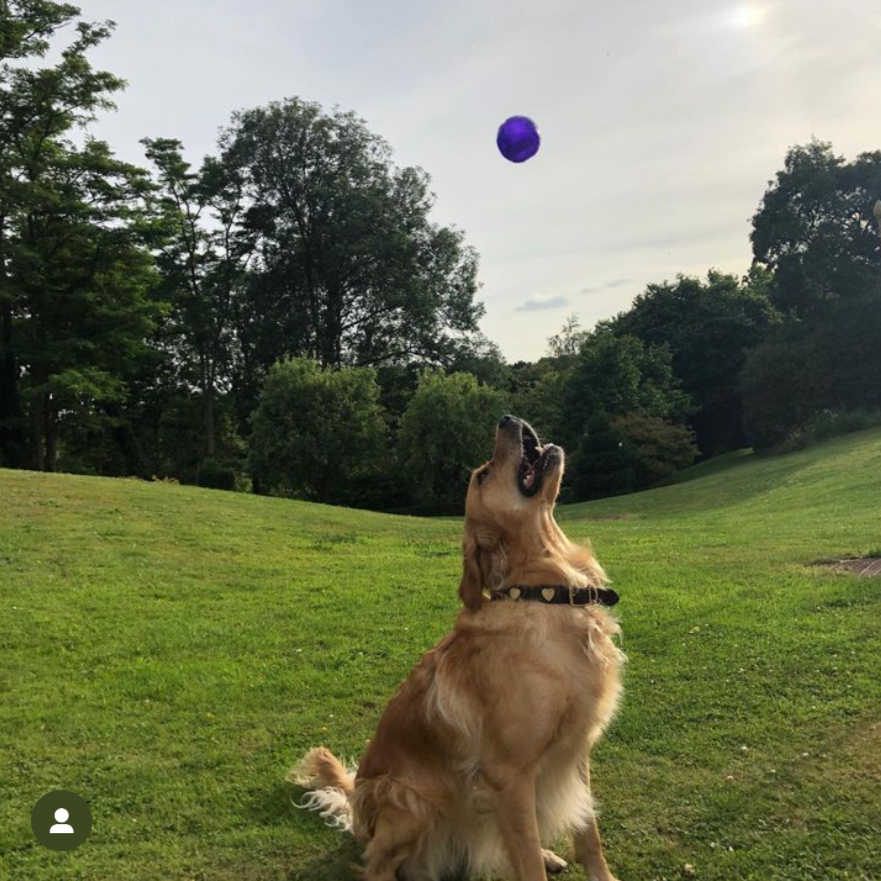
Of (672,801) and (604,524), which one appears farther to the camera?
(604,524)

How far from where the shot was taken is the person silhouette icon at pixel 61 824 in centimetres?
402

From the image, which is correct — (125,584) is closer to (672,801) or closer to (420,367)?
(672,801)

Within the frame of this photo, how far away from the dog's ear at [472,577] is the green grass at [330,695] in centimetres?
146

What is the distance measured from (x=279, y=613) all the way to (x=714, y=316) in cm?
4805

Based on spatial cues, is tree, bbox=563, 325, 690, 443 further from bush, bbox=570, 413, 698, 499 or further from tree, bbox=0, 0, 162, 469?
tree, bbox=0, 0, 162, 469

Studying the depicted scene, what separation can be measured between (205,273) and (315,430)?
17.1m

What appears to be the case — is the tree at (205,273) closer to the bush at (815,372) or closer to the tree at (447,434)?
the tree at (447,434)

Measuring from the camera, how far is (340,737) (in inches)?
202

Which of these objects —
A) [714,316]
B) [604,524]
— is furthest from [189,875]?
[714,316]

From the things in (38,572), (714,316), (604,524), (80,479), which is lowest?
(604,524)

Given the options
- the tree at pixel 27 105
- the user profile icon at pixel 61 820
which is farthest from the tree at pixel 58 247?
the user profile icon at pixel 61 820

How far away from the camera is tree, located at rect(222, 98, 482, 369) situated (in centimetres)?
4497

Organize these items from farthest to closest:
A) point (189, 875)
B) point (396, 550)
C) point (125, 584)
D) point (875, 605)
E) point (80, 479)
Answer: point (80, 479) < point (396, 550) < point (125, 584) < point (875, 605) < point (189, 875)

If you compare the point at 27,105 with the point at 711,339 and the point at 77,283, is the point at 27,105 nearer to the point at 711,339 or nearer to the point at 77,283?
the point at 77,283
